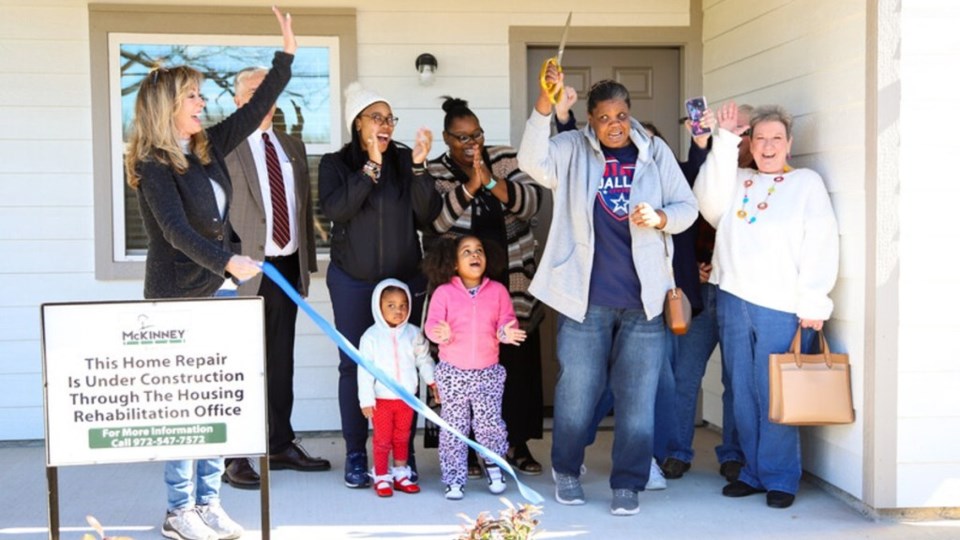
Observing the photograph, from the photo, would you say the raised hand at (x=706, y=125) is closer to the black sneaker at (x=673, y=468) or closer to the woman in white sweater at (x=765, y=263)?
the woman in white sweater at (x=765, y=263)

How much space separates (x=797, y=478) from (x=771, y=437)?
20cm

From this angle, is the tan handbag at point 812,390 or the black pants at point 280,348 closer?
the tan handbag at point 812,390

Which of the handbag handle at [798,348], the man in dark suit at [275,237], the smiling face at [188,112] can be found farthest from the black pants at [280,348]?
the handbag handle at [798,348]

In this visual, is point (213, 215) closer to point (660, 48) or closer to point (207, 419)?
point (207, 419)

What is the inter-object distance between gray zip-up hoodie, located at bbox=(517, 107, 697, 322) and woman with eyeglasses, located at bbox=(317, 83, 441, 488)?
59 centimetres

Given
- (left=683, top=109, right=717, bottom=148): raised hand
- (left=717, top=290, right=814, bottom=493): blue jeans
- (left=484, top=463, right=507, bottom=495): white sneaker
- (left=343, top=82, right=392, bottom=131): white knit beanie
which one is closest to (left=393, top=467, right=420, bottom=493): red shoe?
(left=484, top=463, right=507, bottom=495): white sneaker

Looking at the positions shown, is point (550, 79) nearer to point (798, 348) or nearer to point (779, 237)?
point (779, 237)

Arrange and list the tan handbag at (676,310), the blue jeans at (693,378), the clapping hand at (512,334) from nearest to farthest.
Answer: the tan handbag at (676,310) → the clapping hand at (512,334) → the blue jeans at (693,378)

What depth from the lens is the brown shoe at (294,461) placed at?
5.12 m

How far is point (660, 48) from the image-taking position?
6066 mm

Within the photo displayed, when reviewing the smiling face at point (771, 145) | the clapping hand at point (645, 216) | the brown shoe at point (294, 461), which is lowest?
the brown shoe at point (294, 461)

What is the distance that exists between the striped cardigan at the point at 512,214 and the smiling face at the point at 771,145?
3.25 ft

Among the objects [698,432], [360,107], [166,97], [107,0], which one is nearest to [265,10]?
[107,0]

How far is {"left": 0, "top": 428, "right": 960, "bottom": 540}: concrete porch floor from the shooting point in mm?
4234
